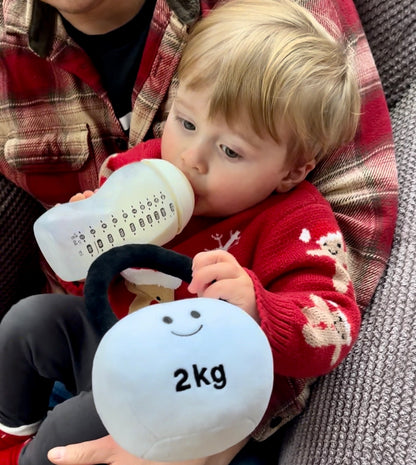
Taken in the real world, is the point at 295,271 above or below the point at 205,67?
below

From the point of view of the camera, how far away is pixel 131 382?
38 cm

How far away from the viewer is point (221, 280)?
22.1 inches

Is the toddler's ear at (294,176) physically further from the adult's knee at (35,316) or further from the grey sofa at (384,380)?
the adult's knee at (35,316)

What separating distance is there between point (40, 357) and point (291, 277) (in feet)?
1.13

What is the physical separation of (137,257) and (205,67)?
276 millimetres

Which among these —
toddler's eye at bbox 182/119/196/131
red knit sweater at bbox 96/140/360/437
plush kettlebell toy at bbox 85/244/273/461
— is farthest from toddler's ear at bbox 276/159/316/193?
plush kettlebell toy at bbox 85/244/273/461

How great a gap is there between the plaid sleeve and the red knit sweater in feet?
0.21

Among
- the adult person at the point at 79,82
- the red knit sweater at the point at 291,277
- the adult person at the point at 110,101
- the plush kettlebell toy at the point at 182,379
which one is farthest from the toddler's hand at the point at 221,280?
the adult person at the point at 79,82

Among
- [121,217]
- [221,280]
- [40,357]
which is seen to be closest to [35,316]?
[40,357]

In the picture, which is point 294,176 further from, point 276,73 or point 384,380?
point 384,380

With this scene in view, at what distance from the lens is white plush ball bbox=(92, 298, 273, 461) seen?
37 centimetres

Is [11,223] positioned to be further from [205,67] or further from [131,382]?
[131,382]

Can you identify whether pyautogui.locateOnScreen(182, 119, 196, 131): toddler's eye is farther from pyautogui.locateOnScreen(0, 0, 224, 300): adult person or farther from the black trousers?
the black trousers

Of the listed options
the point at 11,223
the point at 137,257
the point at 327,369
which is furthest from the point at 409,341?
the point at 11,223
